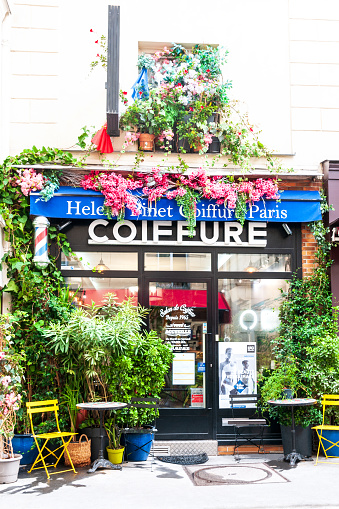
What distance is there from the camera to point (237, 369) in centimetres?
888

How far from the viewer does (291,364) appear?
8.41 meters

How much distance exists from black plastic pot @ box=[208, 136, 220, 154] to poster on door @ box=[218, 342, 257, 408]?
3065mm

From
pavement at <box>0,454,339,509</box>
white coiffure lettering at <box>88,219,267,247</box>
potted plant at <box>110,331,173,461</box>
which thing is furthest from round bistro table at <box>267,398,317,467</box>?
white coiffure lettering at <box>88,219,267,247</box>

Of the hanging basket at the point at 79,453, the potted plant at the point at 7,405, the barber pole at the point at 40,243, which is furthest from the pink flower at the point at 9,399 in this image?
the barber pole at the point at 40,243

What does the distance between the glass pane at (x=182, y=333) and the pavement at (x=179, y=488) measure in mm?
1203

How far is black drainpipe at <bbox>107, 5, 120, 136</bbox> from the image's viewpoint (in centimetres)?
804

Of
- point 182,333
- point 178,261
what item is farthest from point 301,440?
point 178,261

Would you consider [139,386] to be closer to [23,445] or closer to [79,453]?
[79,453]

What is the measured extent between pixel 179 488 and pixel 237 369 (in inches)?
105

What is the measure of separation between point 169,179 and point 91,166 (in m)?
1.22

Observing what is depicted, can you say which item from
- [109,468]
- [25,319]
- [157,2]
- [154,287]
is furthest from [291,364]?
[157,2]

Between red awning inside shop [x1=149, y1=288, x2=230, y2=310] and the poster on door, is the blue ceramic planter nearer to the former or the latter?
red awning inside shop [x1=149, y1=288, x2=230, y2=310]

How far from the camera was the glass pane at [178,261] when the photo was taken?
894 centimetres

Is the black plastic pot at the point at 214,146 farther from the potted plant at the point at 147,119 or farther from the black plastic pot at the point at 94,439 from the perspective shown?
the black plastic pot at the point at 94,439
